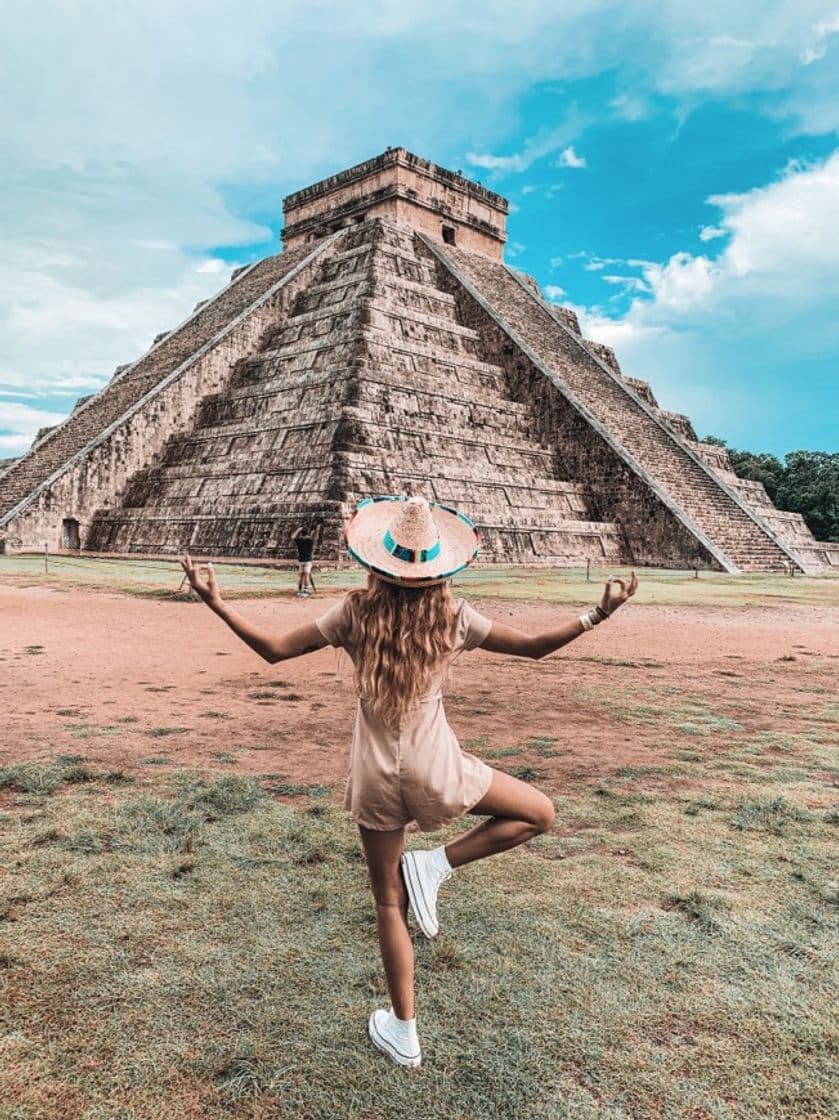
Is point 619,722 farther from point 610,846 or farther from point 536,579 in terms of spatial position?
point 536,579

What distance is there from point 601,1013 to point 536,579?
45.4 feet

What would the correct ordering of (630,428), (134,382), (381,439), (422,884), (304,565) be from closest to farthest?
(422,884) < (304,565) < (381,439) < (630,428) < (134,382)

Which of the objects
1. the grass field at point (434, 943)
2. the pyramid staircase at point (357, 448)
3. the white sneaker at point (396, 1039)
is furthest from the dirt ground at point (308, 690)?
the pyramid staircase at point (357, 448)

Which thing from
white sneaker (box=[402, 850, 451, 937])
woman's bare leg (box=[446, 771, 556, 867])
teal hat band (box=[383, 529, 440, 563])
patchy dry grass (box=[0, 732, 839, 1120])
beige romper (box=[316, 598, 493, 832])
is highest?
teal hat band (box=[383, 529, 440, 563])

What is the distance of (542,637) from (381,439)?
16798 millimetres

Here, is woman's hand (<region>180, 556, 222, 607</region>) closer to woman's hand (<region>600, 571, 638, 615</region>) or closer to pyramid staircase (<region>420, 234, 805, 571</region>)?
woman's hand (<region>600, 571, 638, 615</region>)

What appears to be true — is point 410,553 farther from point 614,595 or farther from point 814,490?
point 814,490

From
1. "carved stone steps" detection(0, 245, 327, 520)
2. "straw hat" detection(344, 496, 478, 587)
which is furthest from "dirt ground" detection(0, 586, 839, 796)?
"carved stone steps" detection(0, 245, 327, 520)

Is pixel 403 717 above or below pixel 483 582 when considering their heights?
above

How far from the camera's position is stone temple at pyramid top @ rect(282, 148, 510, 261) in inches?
1158

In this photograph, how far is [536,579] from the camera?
16.0m

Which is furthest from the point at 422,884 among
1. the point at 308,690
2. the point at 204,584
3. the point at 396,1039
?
the point at 308,690

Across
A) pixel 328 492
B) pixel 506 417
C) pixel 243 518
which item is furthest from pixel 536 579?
pixel 506 417

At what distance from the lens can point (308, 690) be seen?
6645mm
